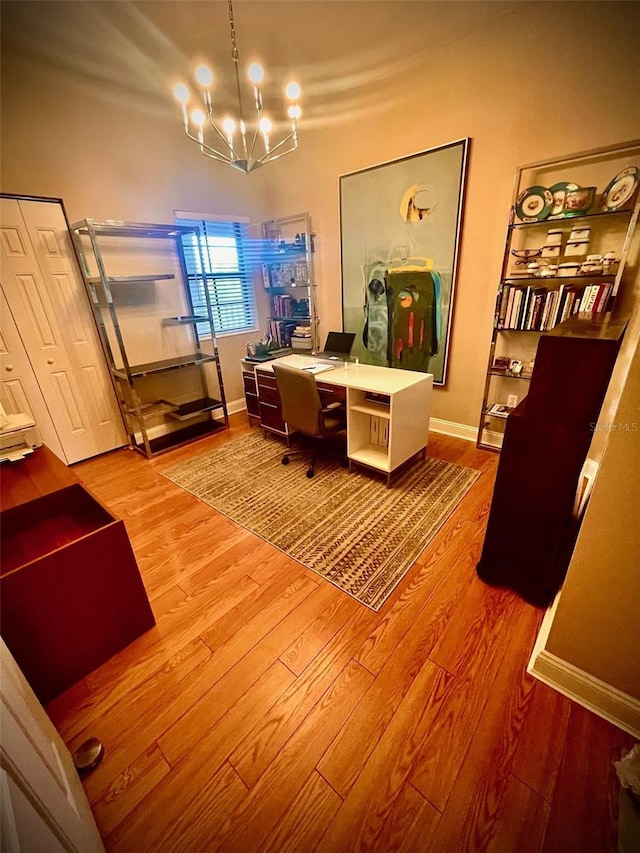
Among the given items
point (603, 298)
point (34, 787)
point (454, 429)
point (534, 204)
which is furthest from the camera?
point (454, 429)

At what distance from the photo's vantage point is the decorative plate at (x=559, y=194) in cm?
212

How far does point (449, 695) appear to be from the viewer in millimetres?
1249

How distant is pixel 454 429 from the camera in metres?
3.22

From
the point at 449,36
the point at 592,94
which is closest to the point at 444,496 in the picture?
the point at 592,94

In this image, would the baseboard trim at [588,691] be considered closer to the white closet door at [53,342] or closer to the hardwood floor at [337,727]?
the hardwood floor at [337,727]

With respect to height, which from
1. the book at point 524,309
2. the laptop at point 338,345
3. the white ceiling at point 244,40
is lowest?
the laptop at point 338,345

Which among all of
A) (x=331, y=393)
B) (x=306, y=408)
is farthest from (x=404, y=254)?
(x=306, y=408)

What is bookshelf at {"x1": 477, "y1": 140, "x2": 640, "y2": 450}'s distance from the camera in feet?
6.59

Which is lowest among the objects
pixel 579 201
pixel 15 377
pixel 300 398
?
pixel 300 398

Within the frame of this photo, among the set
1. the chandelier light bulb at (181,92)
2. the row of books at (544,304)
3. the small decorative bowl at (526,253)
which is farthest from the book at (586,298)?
the chandelier light bulb at (181,92)

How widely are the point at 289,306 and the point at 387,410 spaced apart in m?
2.28

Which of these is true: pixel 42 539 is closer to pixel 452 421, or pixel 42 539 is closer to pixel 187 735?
pixel 187 735

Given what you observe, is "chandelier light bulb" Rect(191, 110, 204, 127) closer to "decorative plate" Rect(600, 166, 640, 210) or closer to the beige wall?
the beige wall

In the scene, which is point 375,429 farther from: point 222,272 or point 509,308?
point 222,272
